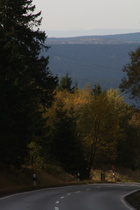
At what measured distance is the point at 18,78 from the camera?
30828 mm

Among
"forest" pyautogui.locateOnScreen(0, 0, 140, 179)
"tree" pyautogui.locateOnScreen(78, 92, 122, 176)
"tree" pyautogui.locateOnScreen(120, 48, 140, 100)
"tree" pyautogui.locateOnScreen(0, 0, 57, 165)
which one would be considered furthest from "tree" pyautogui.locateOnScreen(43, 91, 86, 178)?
"tree" pyautogui.locateOnScreen(120, 48, 140, 100)

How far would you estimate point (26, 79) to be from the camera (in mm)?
33594

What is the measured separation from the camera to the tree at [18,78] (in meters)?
29.6

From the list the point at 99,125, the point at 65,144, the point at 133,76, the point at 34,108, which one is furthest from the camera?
the point at 99,125

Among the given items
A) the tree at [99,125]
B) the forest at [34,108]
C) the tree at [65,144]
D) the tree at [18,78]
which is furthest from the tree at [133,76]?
the tree at [99,125]

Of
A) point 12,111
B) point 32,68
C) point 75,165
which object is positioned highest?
point 32,68

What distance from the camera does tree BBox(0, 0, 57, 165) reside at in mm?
29625

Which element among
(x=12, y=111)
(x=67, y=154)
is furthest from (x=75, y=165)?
(x=12, y=111)

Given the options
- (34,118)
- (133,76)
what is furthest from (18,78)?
(133,76)

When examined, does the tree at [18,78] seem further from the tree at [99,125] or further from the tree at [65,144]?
the tree at [99,125]

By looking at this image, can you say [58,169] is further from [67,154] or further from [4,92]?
[4,92]

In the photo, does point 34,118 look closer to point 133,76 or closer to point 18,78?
point 18,78

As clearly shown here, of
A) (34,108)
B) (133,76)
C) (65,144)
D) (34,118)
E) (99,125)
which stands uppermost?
(133,76)

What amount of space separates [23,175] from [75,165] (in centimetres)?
1209
